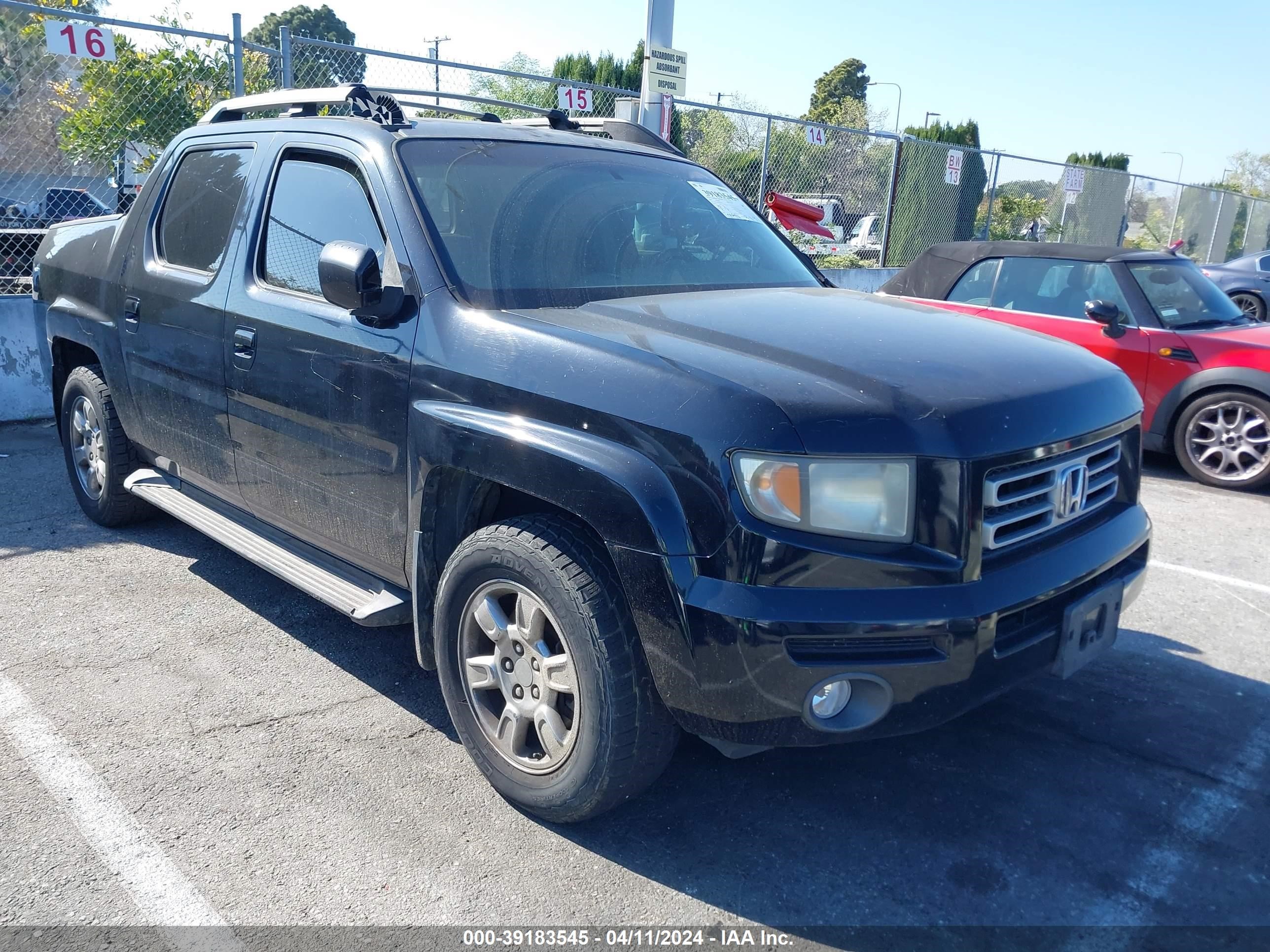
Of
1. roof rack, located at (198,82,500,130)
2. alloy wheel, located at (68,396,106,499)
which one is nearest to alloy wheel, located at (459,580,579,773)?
roof rack, located at (198,82,500,130)

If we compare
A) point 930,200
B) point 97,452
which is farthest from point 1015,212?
point 97,452

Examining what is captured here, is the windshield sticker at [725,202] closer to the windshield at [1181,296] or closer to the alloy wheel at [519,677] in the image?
the alloy wheel at [519,677]

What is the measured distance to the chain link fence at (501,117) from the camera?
7836 mm

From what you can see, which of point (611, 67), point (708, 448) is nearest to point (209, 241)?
point (708, 448)

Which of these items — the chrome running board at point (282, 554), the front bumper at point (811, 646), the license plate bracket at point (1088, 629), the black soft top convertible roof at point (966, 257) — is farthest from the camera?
the black soft top convertible roof at point (966, 257)

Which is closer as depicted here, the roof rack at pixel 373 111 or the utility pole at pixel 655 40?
the roof rack at pixel 373 111

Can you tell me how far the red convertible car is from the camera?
685 centimetres

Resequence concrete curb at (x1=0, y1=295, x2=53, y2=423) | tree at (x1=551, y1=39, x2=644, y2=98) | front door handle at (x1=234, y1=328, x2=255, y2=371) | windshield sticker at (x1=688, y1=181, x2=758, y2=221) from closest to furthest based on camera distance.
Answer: front door handle at (x1=234, y1=328, x2=255, y2=371) → windshield sticker at (x1=688, y1=181, x2=758, y2=221) → concrete curb at (x1=0, y1=295, x2=53, y2=423) → tree at (x1=551, y1=39, x2=644, y2=98)

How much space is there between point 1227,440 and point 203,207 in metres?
6.57

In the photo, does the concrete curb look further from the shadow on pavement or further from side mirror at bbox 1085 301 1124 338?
side mirror at bbox 1085 301 1124 338

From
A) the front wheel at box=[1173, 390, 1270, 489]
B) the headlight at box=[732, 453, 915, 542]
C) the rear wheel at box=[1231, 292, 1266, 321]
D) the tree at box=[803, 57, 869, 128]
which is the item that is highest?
the tree at box=[803, 57, 869, 128]

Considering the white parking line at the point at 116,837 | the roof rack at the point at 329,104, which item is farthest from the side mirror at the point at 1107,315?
the white parking line at the point at 116,837

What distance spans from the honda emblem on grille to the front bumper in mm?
297

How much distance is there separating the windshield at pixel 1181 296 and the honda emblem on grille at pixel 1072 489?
16.7 ft
